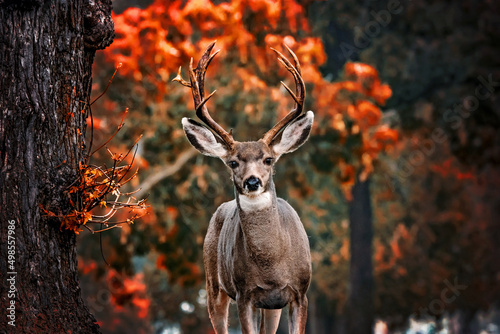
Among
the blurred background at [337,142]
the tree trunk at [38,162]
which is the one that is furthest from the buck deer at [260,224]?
the tree trunk at [38,162]

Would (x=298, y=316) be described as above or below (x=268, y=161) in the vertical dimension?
below

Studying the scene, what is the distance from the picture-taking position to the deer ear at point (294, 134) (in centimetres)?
696

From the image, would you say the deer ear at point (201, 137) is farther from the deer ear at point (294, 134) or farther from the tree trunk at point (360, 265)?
the tree trunk at point (360, 265)

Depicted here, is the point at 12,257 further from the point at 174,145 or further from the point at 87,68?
the point at 174,145

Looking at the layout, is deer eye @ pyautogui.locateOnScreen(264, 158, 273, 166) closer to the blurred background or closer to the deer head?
the deer head

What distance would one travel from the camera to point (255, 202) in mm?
6820

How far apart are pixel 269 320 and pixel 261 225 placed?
1166 millimetres

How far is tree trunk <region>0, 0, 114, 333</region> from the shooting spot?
6.10 metres

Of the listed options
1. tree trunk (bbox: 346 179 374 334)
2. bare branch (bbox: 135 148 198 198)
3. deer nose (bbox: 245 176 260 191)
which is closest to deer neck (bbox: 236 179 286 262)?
deer nose (bbox: 245 176 260 191)

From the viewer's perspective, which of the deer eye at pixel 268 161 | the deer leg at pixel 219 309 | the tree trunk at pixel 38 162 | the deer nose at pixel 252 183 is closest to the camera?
the tree trunk at pixel 38 162

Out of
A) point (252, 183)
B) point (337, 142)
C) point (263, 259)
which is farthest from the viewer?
point (337, 142)

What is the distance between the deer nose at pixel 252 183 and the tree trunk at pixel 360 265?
53.4 feet

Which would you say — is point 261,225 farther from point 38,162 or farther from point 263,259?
point 38,162

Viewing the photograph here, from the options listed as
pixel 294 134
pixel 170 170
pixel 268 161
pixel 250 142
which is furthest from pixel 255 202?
pixel 170 170
